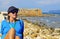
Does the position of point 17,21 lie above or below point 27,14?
above

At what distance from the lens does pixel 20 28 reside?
3326 mm

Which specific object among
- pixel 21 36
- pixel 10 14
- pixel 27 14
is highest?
pixel 10 14

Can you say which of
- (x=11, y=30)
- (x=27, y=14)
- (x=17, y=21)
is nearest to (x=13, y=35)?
(x=11, y=30)

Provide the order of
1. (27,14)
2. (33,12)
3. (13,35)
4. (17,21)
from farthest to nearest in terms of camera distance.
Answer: (27,14)
(33,12)
(17,21)
(13,35)

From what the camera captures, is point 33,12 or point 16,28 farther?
point 33,12

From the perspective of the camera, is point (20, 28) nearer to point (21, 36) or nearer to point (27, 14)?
point (21, 36)

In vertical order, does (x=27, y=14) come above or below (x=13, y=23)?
below

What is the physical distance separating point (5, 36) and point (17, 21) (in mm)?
293

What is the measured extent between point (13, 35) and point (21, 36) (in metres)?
0.20

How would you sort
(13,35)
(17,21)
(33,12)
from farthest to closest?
(33,12), (17,21), (13,35)

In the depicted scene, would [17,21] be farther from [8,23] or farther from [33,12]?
[33,12]

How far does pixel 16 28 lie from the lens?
328 cm

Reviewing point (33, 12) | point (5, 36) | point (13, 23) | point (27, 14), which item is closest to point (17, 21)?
point (13, 23)

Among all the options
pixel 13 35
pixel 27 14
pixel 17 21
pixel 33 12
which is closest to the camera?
pixel 13 35
